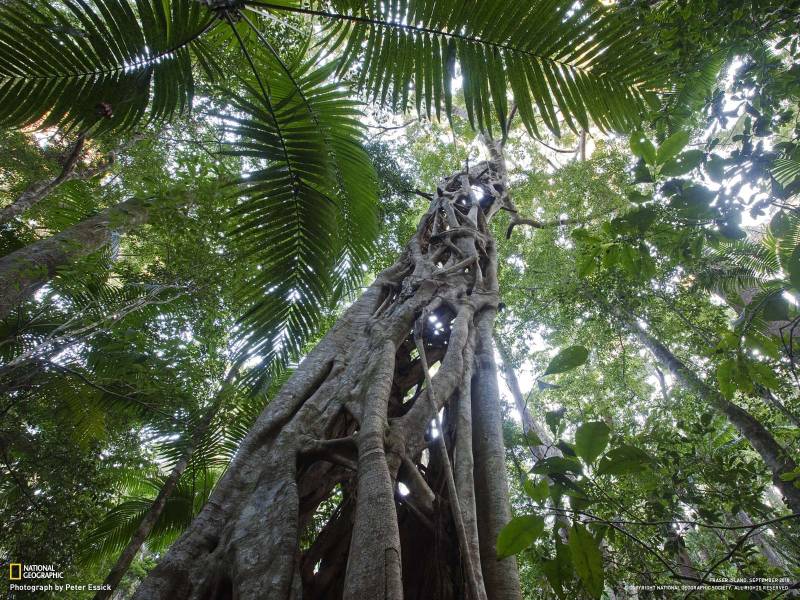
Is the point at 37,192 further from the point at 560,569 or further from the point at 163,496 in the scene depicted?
the point at 560,569

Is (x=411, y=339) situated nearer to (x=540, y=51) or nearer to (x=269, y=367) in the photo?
(x=269, y=367)

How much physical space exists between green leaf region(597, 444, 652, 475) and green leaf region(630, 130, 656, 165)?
698 millimetres

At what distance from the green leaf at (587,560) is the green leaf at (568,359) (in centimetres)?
35

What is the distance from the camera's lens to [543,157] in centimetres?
887

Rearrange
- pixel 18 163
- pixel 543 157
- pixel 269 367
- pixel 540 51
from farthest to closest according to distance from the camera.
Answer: pixel 543 157, pixel 18 163, pixel 269 367, pixel 540 51

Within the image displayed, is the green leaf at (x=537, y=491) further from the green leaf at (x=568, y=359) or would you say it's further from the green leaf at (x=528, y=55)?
the green leaf at (x=528, y=55)

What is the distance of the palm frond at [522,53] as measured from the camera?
4.29 feet

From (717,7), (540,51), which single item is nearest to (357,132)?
(540,51)

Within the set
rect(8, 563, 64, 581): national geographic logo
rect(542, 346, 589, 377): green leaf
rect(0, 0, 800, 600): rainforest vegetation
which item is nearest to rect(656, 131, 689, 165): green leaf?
rect(0, 0, 800, 600): rainforest vegetation

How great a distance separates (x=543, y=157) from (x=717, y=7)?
7.94 m

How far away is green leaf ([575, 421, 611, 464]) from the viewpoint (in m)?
0.90

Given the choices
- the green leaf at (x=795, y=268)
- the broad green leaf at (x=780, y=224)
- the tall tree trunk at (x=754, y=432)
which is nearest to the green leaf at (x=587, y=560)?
the green leaf at (x=795, y=268)

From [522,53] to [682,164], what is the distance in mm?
596

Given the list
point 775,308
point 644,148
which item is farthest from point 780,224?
point 644,148
